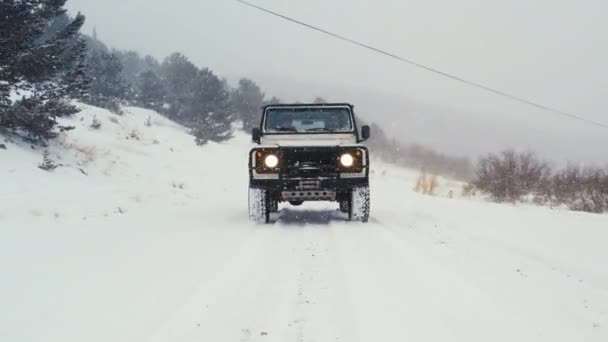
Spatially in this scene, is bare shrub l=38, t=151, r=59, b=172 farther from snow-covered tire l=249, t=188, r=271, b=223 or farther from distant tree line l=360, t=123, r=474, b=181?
distant tree line l=360, t=123, r=474, b=181

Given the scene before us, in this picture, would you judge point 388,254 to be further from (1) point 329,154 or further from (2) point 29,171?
(2) point 29,171

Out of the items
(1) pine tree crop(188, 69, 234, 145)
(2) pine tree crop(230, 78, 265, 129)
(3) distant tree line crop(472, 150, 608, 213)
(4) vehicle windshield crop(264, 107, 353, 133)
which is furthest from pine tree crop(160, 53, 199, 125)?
(4) vehicle windshield crop(264, 107, 353, 133)

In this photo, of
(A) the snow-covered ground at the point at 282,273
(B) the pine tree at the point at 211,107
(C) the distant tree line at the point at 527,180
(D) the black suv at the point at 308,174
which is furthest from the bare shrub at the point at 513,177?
(B) the pine tree at the point at 211,107

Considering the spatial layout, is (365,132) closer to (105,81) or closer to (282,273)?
(282,273)

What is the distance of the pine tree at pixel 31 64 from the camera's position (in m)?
10.4

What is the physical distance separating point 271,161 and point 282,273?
10.5ft

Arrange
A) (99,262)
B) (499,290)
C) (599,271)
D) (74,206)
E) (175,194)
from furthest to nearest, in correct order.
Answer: (175,194) < (74,206) < (599,271) < (99,262) < (499,290)

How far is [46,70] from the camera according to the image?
1111 centimetres

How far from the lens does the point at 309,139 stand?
25.9 feet

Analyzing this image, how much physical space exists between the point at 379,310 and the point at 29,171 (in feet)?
26.2

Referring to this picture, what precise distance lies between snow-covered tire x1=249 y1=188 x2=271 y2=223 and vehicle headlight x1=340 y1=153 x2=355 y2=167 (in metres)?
1.33

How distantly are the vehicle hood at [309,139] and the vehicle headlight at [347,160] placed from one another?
0.32m

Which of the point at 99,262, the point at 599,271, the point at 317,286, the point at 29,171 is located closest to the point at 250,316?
the point at 317,286

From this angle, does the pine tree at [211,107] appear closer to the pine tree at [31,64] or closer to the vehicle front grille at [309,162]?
the pine tree at [31,64]
